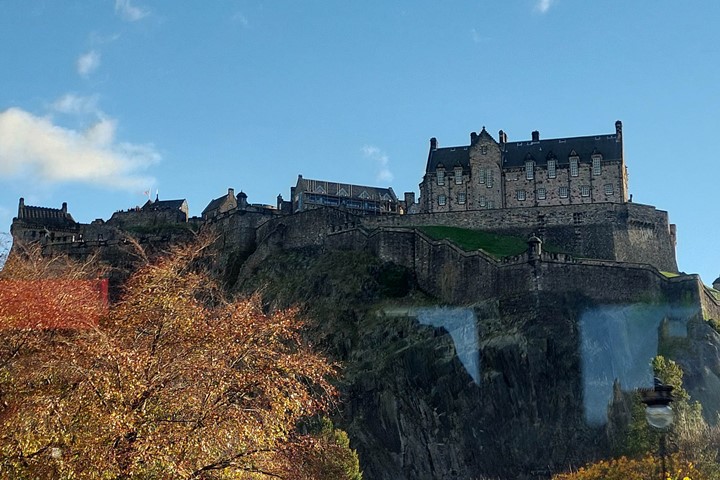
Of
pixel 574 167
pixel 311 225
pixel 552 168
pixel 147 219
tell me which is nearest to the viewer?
pixel 311 225

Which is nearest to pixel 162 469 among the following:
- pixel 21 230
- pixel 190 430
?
pixel 190 430

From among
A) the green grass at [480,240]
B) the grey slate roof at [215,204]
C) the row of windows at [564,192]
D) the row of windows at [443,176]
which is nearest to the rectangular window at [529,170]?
the row of windows at [564,192]

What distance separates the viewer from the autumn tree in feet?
57.1

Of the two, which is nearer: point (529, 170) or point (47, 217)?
point (529, 170)

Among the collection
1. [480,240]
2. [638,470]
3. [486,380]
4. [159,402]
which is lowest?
[638,470]

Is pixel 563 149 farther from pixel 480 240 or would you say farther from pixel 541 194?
pixel 480 240

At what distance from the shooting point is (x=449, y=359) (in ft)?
177

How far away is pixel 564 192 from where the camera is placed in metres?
72.7

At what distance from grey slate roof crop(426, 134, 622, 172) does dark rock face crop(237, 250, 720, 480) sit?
1986 centimetres

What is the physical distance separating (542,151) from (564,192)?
412 cm

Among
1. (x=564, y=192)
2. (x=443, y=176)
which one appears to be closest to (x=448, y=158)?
(x=443, y=176)

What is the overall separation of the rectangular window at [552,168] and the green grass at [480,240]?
8509mm

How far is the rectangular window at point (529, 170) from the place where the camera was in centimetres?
7369

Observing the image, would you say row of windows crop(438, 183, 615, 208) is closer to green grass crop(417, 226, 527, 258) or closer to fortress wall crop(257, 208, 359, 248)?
green grass crop(417, 226, 527, 258)
